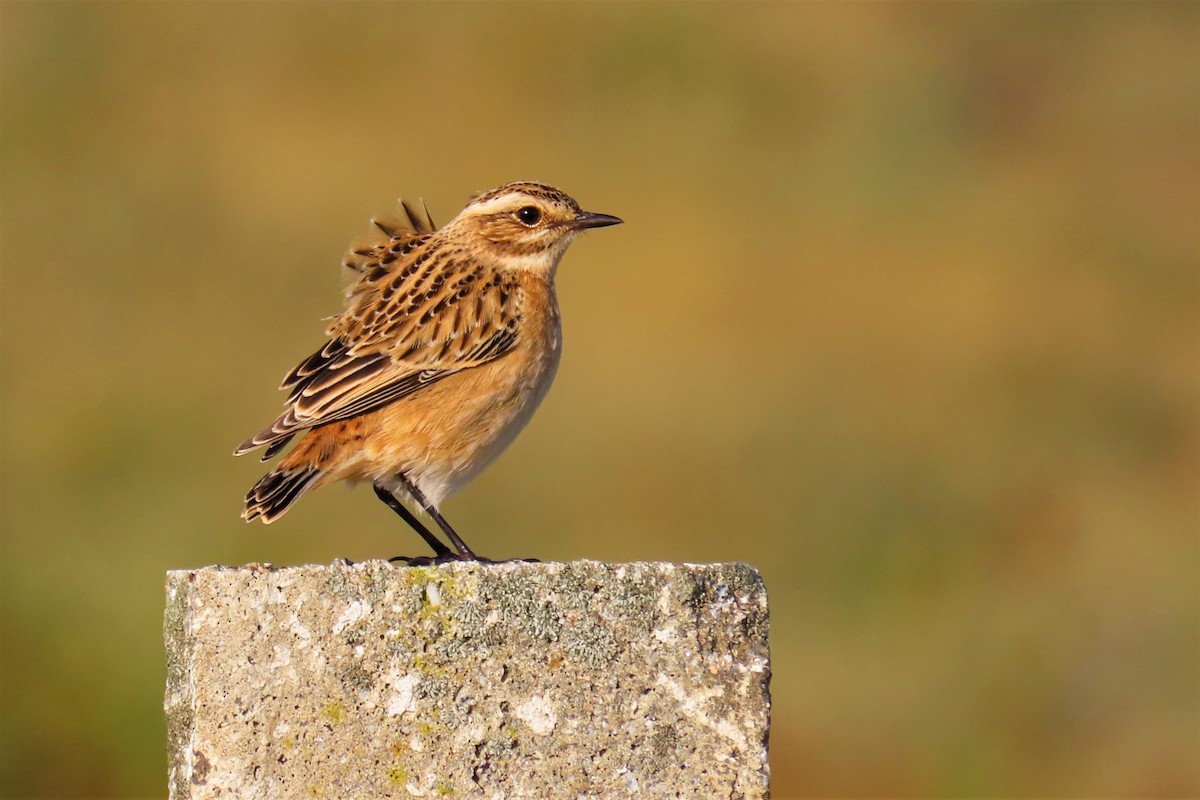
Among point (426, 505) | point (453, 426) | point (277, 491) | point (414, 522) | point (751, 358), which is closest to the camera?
point (277, 491)

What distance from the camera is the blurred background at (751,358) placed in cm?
1198

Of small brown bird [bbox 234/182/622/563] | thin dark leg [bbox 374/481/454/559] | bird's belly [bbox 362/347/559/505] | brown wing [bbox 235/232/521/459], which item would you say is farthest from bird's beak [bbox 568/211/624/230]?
thin dark leg [bbox 374/481/454/559]

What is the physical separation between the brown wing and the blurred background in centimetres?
492

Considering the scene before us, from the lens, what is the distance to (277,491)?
19.8ft

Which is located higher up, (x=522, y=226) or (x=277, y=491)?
(x=522, y=226)

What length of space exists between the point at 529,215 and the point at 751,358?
8464 mm

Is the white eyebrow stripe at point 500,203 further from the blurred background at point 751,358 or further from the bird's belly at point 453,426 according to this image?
the blurred background at point 751,358

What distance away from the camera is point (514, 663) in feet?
12.0

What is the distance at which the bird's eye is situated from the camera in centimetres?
739

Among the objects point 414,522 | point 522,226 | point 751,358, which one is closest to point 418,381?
point 414,522

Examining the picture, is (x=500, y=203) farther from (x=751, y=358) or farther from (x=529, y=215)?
(x=751, y=358)

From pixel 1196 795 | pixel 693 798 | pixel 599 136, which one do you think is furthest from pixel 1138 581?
pixel 693 798

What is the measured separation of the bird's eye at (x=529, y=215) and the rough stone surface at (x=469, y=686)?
378 cm

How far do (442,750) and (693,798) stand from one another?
21.5 inches
